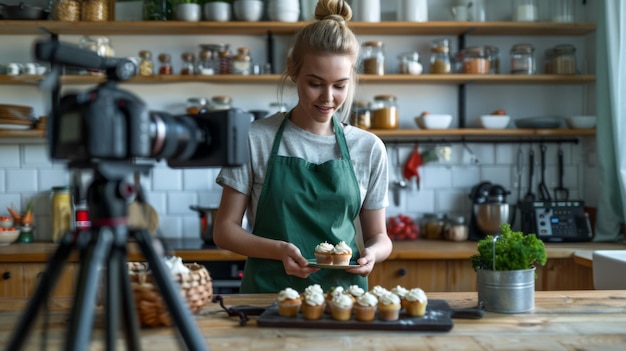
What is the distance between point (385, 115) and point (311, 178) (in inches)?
68.1

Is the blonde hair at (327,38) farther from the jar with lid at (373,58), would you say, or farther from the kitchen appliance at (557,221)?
the kitchen appliance at (557,221)

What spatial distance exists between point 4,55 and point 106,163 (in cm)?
330

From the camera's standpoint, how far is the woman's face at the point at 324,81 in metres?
1.86

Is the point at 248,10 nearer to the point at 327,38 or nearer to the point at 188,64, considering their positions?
the point at 188,64

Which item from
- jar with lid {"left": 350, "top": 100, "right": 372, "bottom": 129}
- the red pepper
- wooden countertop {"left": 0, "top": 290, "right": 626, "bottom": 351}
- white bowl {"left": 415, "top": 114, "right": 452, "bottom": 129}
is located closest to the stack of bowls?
jar with lid {"left": 350, "top": 100, "right": 372, "bottom": 129}

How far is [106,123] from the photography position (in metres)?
0.90

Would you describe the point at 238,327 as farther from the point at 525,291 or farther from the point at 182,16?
the point at 182,16

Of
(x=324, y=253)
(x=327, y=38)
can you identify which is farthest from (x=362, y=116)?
(x=324, y=253)

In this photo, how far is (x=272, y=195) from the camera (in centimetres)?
198

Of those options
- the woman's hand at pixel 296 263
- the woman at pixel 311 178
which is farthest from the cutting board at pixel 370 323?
the woman at pixel 311 178

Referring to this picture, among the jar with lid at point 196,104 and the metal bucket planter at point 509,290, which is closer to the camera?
the metal bucket planter at point 509,290

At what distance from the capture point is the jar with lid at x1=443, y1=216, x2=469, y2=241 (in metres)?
3.61

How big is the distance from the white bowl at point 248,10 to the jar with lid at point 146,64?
0.53 m

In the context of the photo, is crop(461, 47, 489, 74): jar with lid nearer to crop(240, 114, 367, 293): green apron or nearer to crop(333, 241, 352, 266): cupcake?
crop(240, 114, 367, 293): green apron
